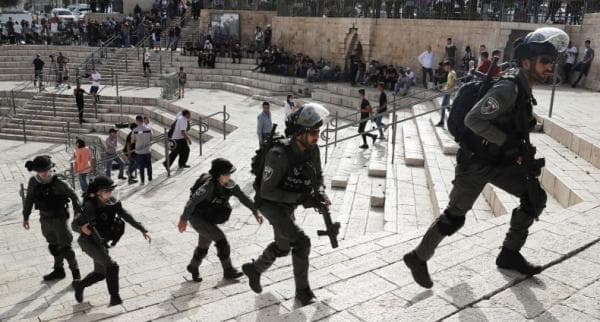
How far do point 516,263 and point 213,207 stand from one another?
2878 millimetres

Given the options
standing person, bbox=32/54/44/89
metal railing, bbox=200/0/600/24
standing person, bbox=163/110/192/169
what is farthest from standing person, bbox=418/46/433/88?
standing person, bbox=32/54/44/89

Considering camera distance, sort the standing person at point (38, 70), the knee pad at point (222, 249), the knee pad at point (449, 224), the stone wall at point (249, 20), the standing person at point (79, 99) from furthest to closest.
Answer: the stone wall at point (249, 20), the standing person at point (38, 70), the standing person at point (79, 99), the knee pad at point (222, 249), the knee pad at point (449, 224)

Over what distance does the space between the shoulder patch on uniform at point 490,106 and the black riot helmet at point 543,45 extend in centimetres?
A: 51

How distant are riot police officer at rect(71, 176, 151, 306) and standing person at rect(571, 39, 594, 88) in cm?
1308

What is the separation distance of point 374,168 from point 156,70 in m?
17.9

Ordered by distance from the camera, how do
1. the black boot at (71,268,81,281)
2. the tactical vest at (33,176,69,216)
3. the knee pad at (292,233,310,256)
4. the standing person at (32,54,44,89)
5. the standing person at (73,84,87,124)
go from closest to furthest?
the knee pad at (292,233,310,256)
the tactical vest at (33,176,69,216)
the black boot at (71,268,81,281)
the standing person at (73,84,87,124)
the standing person at (32,54,44,89)

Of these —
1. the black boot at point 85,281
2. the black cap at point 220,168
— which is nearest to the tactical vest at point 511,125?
the black cap at point 220,168

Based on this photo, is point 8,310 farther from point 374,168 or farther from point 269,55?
point 269,55

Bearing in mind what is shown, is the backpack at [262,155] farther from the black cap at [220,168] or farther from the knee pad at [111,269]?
the knee pad at [111,269]

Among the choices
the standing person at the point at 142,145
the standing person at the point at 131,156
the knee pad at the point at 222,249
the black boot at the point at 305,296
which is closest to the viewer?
the black boot at the point at 305,296

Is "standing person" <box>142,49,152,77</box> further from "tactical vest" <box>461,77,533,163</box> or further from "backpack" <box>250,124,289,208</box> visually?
"tactical vest" <box>461,77,533,163</box>

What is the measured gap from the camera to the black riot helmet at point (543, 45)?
3.46 meters

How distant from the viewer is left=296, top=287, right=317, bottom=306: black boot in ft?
12.9

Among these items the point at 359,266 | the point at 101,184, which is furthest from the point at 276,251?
the point at 101,184
